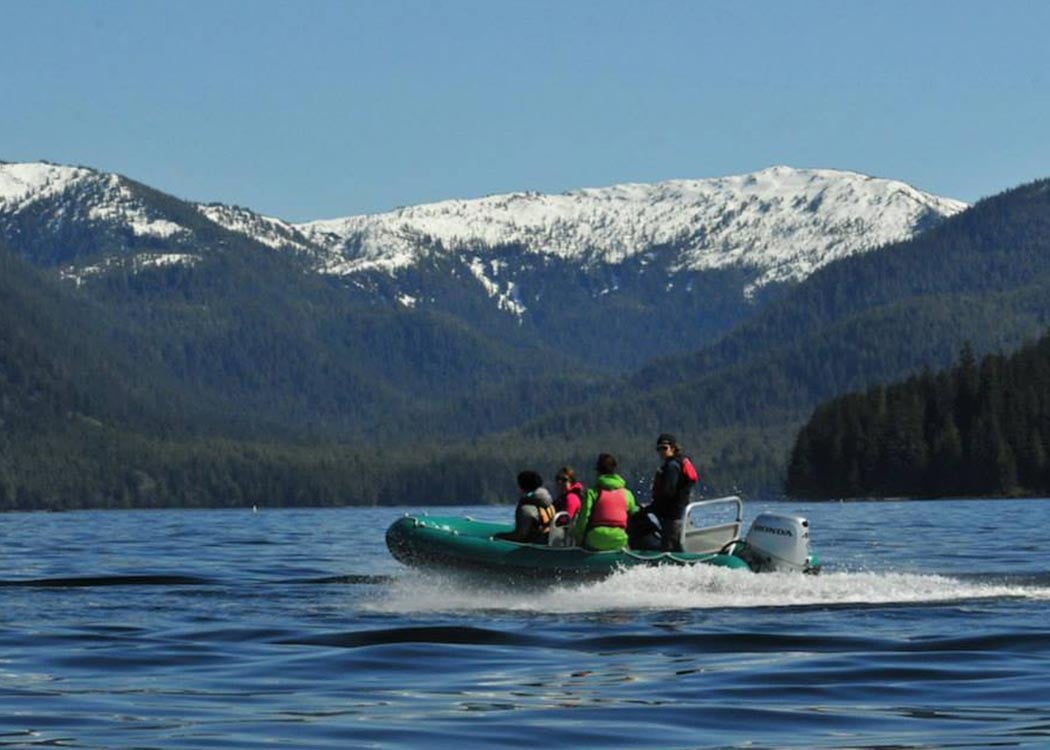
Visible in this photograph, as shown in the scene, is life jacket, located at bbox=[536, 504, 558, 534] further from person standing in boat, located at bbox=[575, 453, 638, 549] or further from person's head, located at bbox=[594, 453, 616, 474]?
person's head, located at bbox=[594, 453, 616, 474]

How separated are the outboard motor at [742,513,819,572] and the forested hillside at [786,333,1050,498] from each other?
129269mm

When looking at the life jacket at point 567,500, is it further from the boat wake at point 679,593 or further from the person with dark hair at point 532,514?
the boat wake at point 679,593

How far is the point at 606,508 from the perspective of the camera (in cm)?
3422

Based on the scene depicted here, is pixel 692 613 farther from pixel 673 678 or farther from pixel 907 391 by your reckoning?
pixel 907 391

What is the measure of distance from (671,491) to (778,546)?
2109mm

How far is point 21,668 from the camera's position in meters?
24.9

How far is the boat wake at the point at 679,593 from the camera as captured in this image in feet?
109

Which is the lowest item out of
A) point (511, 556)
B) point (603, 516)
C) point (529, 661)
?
point (529, 661)

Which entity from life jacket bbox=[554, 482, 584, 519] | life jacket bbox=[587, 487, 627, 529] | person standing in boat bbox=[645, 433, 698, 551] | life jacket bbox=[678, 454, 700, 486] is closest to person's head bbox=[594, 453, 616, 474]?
life jacket bbox=[587, 487, 627, 529]

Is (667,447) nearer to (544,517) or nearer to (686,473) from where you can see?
(686,473)

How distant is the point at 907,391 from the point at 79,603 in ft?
492

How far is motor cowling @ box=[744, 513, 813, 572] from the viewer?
3541 cm

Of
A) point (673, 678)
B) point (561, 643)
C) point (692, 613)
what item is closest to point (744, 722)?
point (673, 678)

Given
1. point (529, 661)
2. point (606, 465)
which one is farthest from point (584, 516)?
point (529, 661)
